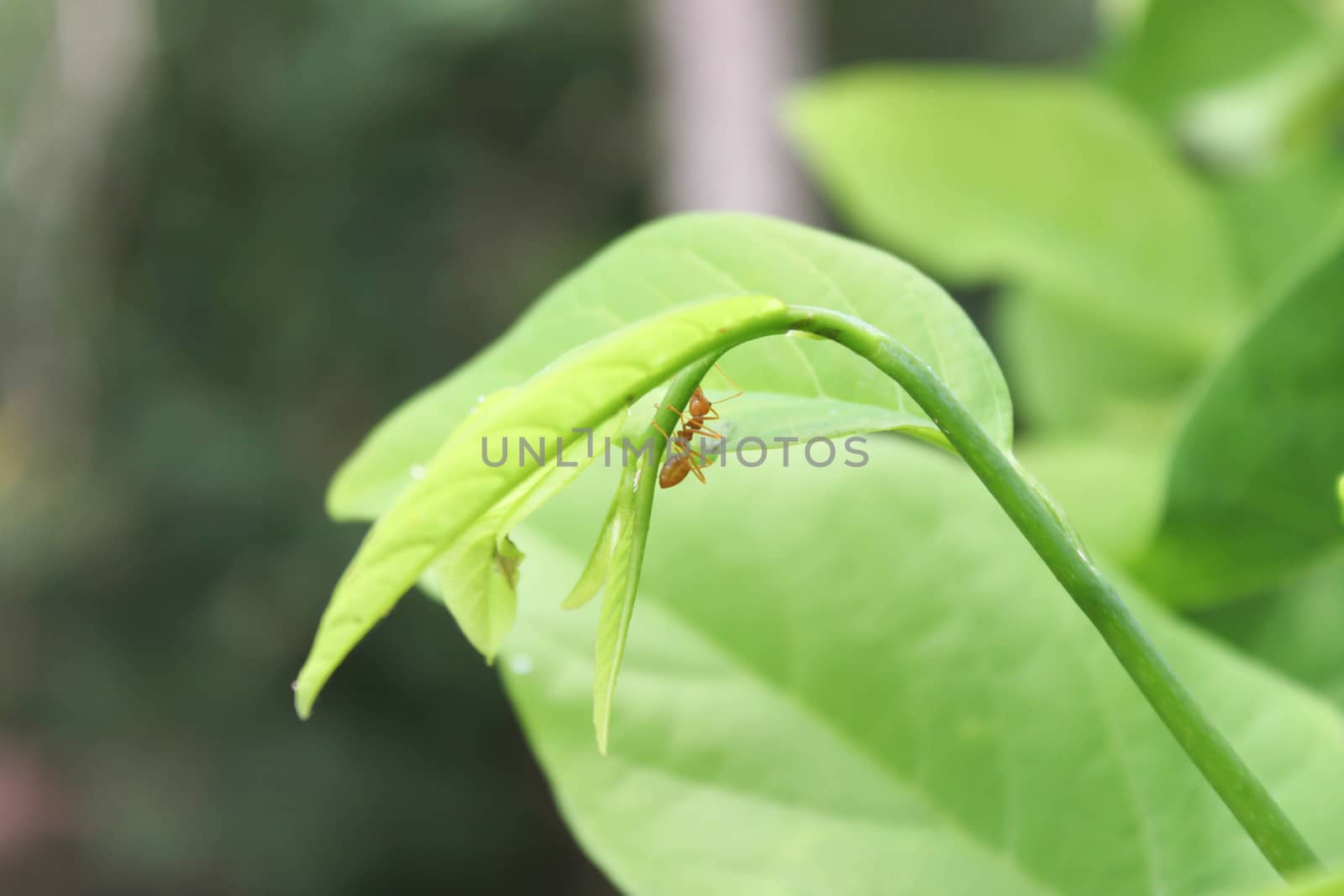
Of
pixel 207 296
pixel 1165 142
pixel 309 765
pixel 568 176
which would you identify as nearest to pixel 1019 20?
pixel 568 176

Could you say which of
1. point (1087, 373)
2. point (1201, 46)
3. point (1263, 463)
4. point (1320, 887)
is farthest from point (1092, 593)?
point (1201, 46)

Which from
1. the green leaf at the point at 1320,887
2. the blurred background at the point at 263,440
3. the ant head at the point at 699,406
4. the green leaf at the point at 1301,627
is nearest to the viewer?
the green leaf at the point at 1320,887

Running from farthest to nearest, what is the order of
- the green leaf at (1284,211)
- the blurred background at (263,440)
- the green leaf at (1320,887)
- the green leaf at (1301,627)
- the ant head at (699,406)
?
the blurred background at (263,440), the green leaf at (1284,211), the green leaf at (1301,627), the ant head at (699,406), the green leaf at (1320,887)

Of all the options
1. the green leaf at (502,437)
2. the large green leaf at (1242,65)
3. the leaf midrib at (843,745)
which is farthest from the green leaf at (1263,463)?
the large green leaf at (1242,65)

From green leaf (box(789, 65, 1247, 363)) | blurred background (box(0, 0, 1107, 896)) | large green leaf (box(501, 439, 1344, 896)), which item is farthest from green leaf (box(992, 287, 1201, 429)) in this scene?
blurred background (box(0, 0, 1107, 896))

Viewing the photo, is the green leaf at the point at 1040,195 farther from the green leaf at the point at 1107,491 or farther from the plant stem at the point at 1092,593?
the plant stem at the point at 1092,593

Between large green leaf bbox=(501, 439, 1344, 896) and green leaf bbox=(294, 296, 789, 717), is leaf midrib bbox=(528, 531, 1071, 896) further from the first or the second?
green leaf bbox=(294, 296, 789, 717)
